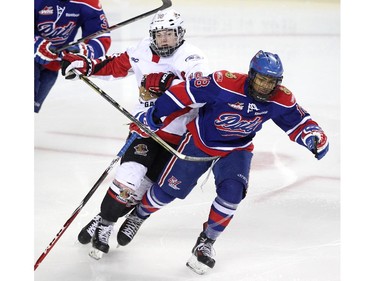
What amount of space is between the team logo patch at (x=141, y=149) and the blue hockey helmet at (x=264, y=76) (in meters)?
0.50

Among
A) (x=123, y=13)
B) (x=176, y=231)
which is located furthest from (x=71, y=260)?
(x=123, y=13)

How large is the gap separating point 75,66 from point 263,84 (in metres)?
0.76

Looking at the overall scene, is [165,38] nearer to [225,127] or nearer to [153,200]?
[225,127]

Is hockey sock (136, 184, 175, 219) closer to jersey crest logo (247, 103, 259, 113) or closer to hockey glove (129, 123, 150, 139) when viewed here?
hockey glove (129, 123, 150, 139)

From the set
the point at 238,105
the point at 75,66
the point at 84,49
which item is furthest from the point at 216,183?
the point at 84,49

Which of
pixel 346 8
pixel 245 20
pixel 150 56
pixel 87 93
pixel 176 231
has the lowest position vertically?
pixel 245 20

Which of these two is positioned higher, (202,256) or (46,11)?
(46,11)

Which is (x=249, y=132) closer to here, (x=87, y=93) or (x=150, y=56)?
(x=150, y=56)

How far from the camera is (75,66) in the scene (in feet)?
9.58

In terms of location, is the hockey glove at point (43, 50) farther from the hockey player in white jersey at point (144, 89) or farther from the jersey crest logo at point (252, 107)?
the jersey crest logo at point (252, 107)

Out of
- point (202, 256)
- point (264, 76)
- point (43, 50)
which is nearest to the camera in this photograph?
point (264, 76)

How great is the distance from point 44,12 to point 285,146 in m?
1.46

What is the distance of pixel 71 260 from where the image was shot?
2812mm
